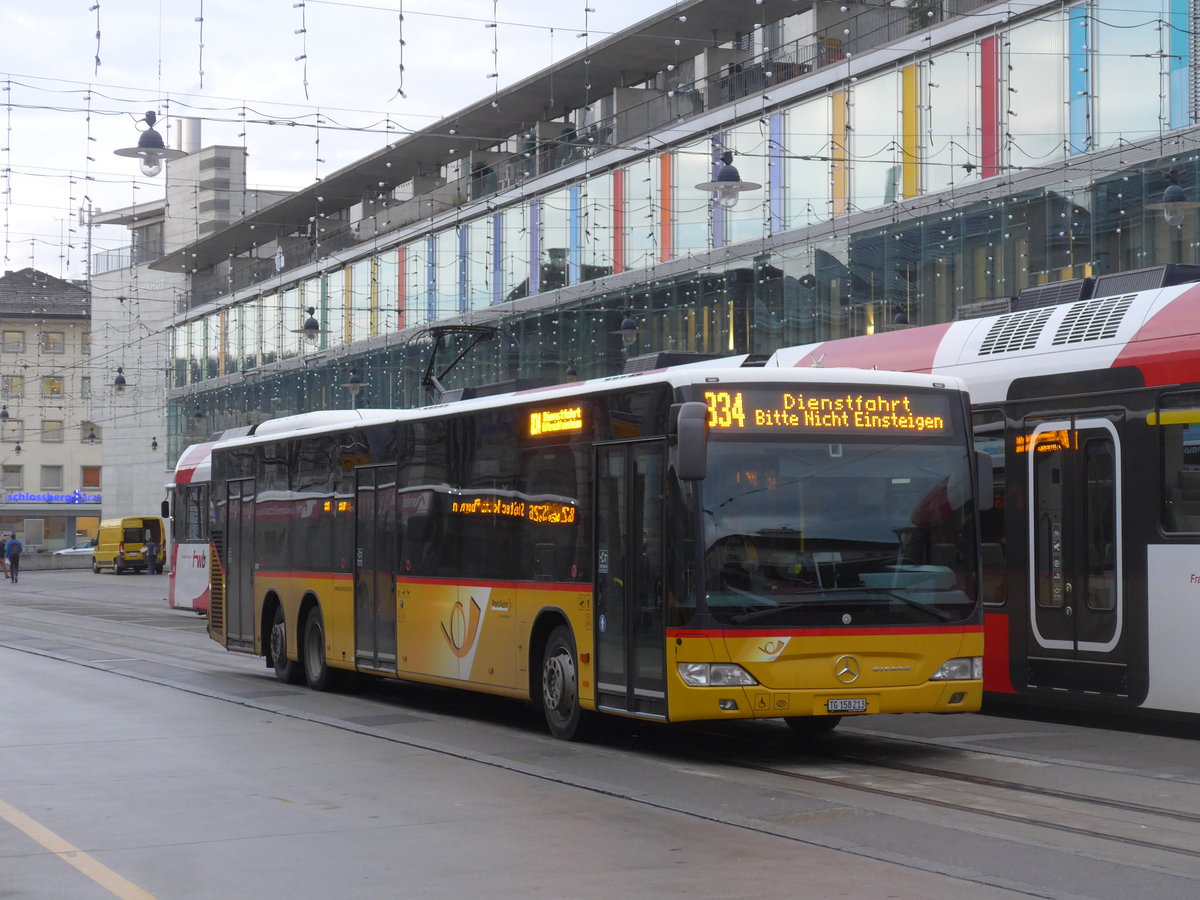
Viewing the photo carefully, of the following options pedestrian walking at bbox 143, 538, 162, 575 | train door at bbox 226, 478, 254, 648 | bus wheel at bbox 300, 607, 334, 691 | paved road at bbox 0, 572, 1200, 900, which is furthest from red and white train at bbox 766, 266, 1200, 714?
pedestrian walking at bbox 143, 538, 162, 575

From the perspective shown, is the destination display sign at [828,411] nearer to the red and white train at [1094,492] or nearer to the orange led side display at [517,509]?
the red and white train at [1094,492]

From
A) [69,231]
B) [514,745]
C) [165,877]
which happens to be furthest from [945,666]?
[69,231]

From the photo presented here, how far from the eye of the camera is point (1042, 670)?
44.4 ft

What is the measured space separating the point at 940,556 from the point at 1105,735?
2.63 m

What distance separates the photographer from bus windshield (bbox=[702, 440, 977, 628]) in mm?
11430

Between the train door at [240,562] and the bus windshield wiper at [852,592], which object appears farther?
→ the train door at [240,562]

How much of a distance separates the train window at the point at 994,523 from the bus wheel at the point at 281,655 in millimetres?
8668

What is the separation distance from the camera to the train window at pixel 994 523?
46.0 feet

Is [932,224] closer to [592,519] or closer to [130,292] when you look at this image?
[592,519]

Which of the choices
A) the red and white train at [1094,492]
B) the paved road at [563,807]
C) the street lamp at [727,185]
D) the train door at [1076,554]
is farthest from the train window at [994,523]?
the street lamp at [727,185]

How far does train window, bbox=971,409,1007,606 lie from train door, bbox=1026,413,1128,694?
1.04 feet

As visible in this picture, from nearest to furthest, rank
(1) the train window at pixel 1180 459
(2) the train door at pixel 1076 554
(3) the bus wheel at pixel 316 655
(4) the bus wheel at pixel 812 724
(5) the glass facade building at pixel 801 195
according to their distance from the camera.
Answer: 1. (1) the train window at pixel 1180 459
2. (2) the train door at pixel 1076 554
3. (4) the bus wheel at pixel 812 724
4. (3) the bus wheel at pixel 316 655
5. (5) the glass facade building at pixel 801 195

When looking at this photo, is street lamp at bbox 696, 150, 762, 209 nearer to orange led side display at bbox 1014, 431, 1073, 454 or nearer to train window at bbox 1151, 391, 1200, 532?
orange led side display at bbox 1014, 431, 1073, 454

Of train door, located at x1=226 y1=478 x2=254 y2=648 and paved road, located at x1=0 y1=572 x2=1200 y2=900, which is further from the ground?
train door, located at x1=226 y1=478 x2=254 y2=648
